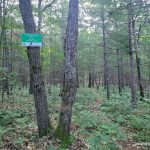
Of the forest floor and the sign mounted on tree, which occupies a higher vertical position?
the sign mounted on tree

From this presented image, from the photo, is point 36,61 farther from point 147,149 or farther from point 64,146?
point 147,149

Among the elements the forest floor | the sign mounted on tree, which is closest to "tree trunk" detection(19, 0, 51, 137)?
the sign mounted on tree

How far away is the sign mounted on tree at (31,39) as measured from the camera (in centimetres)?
740

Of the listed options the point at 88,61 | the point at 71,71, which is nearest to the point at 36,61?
the point at 71,71

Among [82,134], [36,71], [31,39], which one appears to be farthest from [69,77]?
[82,134]

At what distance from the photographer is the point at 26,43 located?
7.44 m

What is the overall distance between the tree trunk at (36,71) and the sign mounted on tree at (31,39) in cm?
18

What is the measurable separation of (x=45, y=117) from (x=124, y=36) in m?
12.0

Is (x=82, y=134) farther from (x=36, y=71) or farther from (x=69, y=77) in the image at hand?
(x=36, y=71)

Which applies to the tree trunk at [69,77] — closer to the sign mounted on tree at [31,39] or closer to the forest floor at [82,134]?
the forest floor at [82,134]

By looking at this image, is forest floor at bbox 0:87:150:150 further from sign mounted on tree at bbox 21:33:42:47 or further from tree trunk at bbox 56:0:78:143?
sign mounted on tree at bbox 21:33:42:47

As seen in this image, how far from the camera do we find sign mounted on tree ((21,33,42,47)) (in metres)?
7.40

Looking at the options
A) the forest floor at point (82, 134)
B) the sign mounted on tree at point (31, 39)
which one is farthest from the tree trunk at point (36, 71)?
the forest floor at point (82, 134)

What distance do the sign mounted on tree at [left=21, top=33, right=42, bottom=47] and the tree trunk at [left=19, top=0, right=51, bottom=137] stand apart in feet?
0.59
